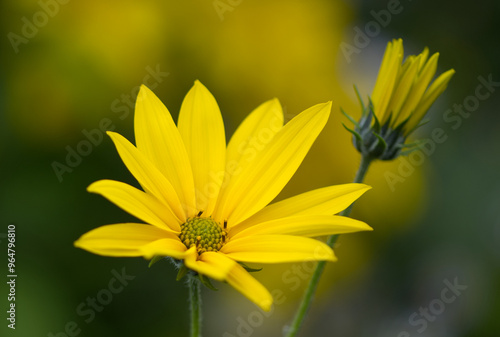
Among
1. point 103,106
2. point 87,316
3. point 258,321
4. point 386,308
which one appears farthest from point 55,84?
point 386,308

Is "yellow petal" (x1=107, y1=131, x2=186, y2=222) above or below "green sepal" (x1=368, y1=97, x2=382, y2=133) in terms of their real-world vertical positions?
above

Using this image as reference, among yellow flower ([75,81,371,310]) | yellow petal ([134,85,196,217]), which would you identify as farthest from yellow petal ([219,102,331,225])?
yellow petal ([134,85,196,217])

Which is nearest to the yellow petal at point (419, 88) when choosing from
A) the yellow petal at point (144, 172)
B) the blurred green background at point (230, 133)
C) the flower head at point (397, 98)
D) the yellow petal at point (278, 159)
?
the flower head at point (397, 98)

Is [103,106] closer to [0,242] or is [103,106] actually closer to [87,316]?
[0,242]

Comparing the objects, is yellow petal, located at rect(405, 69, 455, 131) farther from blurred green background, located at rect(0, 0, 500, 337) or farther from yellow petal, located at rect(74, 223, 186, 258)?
blurred green background, located at rect(0, 0, 500, 337)

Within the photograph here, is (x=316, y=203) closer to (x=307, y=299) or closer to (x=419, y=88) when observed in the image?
(x=307, y=299)

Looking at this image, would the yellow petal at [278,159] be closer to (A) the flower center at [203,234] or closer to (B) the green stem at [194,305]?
(A) the flower center at [203,234]
